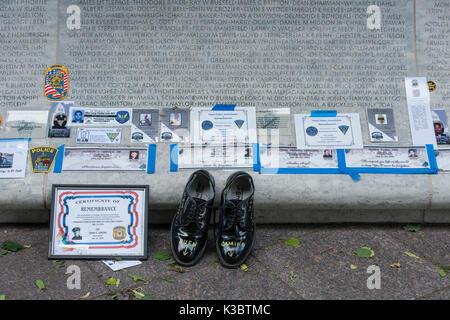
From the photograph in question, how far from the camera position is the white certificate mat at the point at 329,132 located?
119 inches

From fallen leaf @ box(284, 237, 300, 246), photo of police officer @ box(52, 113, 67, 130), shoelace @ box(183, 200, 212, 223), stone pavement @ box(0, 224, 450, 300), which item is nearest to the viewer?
stone pavement @ box(0, 224, 450, 300)

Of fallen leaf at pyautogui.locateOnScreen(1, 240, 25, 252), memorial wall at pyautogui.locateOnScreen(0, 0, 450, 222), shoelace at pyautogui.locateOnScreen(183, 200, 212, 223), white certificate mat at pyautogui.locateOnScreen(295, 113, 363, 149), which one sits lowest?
fallen leaf at pyautogui.locateOnScreen(1, 240, 25, 252)

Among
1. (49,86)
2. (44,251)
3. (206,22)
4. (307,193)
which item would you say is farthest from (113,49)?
(307,193)

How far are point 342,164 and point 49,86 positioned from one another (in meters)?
2.31

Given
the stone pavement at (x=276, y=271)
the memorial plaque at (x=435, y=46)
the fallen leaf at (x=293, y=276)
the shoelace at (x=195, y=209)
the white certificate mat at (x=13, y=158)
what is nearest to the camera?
the stone pavement at (x=276, y=271)

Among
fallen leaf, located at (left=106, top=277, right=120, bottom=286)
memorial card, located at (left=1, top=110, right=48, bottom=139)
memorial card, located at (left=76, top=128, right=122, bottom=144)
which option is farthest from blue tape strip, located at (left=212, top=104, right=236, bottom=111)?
fallen leaf, located at (left=106, top=277, right=120, bottom=286)

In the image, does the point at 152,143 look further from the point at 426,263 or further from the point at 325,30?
the point at 426,263

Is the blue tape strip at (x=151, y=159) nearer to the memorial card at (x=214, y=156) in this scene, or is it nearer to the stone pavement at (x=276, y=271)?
the memorial card at (x=214, y=156)

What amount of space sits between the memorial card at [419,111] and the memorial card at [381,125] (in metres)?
0.15

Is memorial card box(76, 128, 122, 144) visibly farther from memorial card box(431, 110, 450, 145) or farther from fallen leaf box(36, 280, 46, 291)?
memorial card box(431, 110, 450, 145)

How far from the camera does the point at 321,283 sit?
7.52 ft

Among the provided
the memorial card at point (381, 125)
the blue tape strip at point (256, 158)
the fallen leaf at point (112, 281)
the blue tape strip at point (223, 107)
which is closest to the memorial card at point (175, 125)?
the blue tape strip at point (223, 107)

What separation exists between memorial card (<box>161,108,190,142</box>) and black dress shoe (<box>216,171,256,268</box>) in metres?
0.57

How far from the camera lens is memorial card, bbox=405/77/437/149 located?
3055 mm
